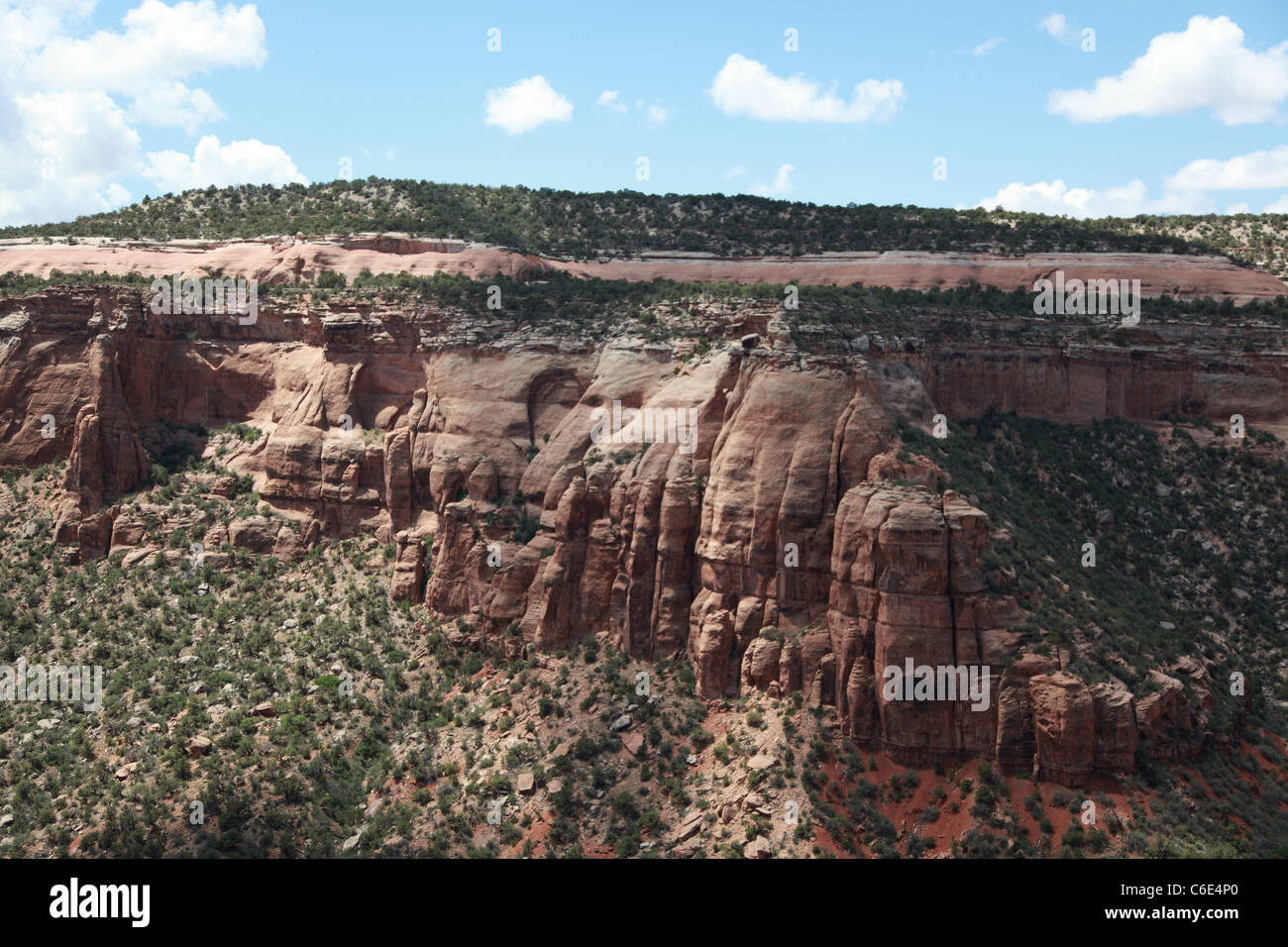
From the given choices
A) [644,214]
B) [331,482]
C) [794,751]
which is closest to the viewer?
[794,751]

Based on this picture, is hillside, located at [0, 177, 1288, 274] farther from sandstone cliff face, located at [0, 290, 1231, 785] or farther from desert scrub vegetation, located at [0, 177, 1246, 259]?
sandstone cliff face, located at [0, 290, 1231, 785]

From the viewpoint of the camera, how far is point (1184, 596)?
6162 centimetres

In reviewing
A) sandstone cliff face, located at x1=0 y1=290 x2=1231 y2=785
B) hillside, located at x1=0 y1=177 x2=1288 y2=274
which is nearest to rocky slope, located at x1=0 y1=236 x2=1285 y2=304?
hillside, located at x1=0 y1=177 x2=1288 y2=274

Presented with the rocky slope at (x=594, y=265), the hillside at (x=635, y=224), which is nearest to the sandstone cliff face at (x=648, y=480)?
the rocky slope at (x=594, y=265)

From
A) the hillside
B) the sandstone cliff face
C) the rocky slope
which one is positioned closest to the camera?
the sandstone cliff face

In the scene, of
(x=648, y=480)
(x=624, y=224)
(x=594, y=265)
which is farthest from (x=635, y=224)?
(x=648, y=480)

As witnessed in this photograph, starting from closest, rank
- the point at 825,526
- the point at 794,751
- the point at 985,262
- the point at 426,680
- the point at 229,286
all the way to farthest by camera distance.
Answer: the point at 794,751 → the point at 825,526 → the point at 426,680 → the point at 229,286 → the point at 985,262

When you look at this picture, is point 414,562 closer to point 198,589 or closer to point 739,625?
point 198,589

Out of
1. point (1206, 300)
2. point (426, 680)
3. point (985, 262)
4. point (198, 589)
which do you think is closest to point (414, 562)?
point (426, 680)

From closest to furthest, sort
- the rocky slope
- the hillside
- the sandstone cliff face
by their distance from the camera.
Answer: the sandstone cliff face
the rocky slope
the hillside

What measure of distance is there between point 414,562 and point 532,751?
13.1 meters

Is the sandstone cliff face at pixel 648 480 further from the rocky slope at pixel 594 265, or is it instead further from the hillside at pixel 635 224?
the hillside at pixel 635 224

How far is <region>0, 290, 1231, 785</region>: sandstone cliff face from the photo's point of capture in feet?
150

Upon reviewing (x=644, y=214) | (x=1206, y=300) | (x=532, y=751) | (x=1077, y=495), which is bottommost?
(x=532, y=751)
